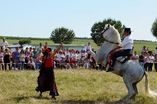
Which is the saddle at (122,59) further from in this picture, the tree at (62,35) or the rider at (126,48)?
the tree at (62,35)

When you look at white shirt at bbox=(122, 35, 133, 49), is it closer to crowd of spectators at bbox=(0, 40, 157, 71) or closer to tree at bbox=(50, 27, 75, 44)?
crowd of spectators at bbox=(0, 40, 157, 71)

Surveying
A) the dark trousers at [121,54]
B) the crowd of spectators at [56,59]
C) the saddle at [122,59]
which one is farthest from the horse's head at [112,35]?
the crowd of spectators at [56,59]

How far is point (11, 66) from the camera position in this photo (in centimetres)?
2522

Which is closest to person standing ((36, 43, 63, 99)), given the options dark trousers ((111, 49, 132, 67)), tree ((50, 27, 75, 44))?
dark trousers ((111, 49, 132, 67))

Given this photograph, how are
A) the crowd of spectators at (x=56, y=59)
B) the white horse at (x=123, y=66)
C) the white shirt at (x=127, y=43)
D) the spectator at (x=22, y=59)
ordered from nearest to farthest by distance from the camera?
the white horse at (x=123, y=66) < the white shirt at (x=127, y=43) < the crowd of spectators at (x=56, y=59) < the spectator at (x=22, y=59)

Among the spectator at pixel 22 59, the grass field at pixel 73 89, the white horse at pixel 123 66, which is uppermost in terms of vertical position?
the white horse at pixel 123 66

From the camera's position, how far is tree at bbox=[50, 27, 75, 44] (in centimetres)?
7738

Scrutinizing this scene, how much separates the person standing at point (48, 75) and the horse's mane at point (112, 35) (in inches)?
58.6

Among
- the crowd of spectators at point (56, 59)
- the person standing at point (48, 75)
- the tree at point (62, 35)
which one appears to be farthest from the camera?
the tree at point (62, 35)

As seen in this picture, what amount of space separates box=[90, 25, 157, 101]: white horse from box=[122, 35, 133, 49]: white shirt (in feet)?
0.66

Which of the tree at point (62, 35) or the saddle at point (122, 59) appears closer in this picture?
the saddle at point (122, 59)

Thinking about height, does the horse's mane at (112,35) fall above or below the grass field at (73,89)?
above

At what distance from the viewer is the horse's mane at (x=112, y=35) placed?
13.6m

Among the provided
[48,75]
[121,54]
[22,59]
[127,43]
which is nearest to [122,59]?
[121,54]
